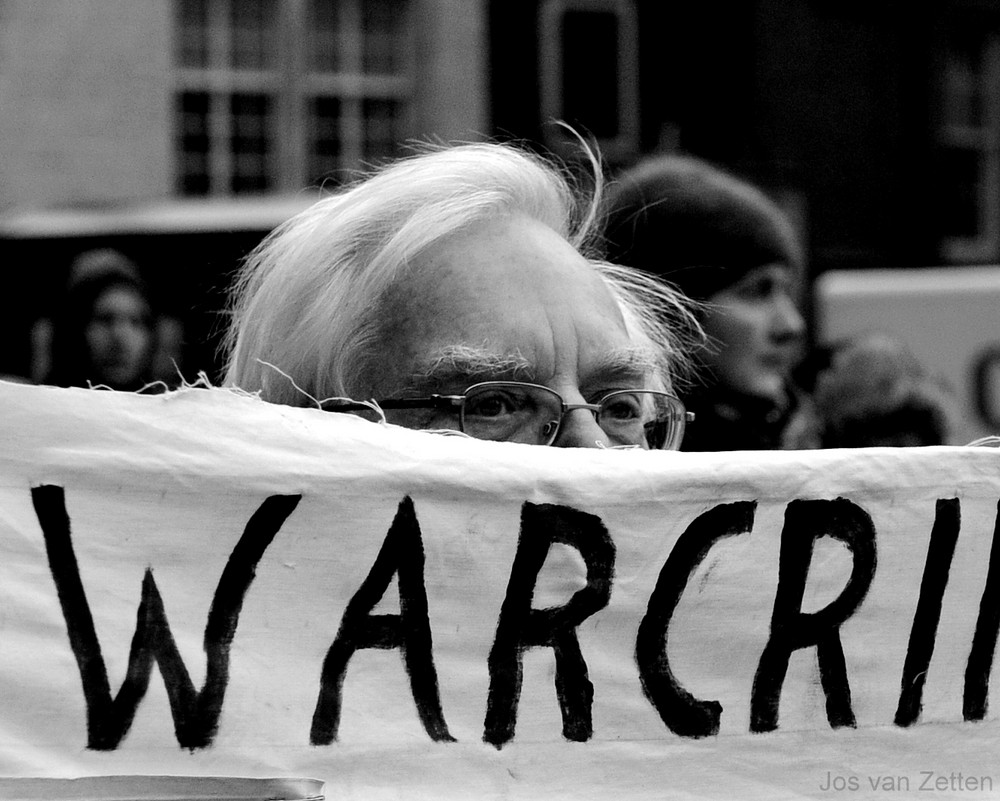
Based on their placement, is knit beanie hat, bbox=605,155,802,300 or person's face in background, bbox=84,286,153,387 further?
person's face in background, bbox=84,286,153,387

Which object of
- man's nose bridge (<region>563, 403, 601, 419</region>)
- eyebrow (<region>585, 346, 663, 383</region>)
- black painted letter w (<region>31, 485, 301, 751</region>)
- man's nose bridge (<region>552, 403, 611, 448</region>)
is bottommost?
black painted letter w (<region>31, 485, 301, 751</region>)

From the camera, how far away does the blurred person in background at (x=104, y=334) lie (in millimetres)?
4641

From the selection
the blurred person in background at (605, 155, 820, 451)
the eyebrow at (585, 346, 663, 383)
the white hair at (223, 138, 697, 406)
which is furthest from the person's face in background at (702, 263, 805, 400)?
the eyebrow at (585, 346, 663, 383)

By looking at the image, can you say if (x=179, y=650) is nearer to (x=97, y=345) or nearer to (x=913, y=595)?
(x=913, y=595)

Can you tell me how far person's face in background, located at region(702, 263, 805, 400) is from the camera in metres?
3.11

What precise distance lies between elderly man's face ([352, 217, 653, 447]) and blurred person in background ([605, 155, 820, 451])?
1046mm

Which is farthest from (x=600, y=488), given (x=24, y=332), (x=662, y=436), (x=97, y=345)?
(x=24, y=332)

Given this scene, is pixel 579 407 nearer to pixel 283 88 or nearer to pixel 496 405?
pixel 496 405

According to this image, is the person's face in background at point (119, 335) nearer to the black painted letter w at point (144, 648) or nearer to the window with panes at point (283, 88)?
the black painted letter w at point (144, 648)

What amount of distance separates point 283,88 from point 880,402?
8025 mm

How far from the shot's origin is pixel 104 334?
4812 mm

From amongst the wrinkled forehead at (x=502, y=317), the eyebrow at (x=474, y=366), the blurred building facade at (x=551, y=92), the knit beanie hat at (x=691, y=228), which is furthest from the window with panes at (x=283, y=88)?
the eyebrow at (x=474, y=366)

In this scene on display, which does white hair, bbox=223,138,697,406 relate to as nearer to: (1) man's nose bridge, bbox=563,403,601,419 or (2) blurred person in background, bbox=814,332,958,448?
(1) man's nose bridge, bbox=563,403,601,419

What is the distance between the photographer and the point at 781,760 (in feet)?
4.79
